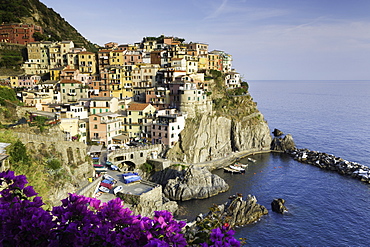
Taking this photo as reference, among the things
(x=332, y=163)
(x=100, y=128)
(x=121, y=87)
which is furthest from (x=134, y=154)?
(x=332, y=163)

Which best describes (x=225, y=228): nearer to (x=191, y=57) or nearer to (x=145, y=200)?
(x=145, y=200)

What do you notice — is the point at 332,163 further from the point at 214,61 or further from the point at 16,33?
the point at 16,33

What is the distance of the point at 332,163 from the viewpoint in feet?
202

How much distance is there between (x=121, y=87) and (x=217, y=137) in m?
29.3

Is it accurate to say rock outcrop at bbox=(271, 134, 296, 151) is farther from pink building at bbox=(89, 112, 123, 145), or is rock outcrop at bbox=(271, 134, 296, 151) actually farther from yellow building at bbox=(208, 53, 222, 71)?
pink building at bbox=(89, 112, 123, 145)

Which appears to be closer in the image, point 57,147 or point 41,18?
point 57,147

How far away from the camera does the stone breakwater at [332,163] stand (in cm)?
5525

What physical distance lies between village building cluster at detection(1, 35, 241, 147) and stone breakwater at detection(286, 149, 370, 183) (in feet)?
88.7

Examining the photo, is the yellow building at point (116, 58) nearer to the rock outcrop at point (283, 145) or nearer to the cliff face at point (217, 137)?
the cliff face at point (217, 137)

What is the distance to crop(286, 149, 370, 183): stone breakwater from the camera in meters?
55.2

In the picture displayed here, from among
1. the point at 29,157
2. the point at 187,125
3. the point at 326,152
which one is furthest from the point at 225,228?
the point at 326,152

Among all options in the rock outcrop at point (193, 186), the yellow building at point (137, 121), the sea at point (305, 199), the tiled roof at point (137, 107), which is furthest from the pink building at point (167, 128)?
the sea at point (305, 199)

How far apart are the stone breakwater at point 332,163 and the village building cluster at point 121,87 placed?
2705 centimetres

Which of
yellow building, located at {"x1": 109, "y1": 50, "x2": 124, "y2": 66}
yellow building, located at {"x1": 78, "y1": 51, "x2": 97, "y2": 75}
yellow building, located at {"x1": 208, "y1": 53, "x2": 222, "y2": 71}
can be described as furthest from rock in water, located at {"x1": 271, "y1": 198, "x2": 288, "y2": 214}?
yellow building, located at {"x1": 78, "y1": 51, "x2": 97, "y2": 75}
